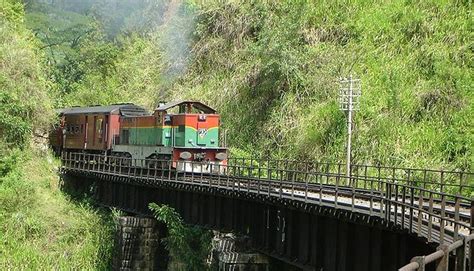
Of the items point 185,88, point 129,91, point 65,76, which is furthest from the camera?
point 65,76

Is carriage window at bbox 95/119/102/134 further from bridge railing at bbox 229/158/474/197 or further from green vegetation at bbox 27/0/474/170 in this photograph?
bridge railing at bbox 229/158/474/197

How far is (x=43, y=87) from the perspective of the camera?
4078 centimetres

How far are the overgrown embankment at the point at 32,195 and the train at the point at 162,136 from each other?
3.13m

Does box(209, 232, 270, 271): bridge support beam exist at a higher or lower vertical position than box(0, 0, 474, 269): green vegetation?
lower

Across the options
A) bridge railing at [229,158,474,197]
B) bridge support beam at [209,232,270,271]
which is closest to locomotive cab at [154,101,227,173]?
bridge railing at [229,158,474,197]

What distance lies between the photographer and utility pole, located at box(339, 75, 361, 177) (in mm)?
28812

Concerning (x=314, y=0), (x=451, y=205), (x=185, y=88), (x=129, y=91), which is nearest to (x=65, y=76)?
(x=129, y=91)

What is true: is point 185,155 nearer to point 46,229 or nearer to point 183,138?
point 183,138

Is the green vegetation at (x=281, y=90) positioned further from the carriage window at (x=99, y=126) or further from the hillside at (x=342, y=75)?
the carriage window at (x=99, y=126)

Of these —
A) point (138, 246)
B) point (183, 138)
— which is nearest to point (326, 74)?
point (183, 138)

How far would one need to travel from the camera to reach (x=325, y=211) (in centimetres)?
1753

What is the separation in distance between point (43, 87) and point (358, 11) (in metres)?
18.6

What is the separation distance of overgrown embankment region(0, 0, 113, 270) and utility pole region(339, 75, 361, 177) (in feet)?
39.5

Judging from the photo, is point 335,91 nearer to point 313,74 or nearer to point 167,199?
point 313,74
